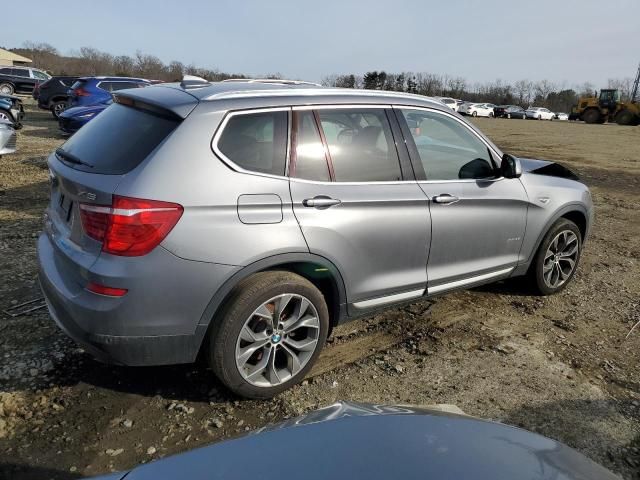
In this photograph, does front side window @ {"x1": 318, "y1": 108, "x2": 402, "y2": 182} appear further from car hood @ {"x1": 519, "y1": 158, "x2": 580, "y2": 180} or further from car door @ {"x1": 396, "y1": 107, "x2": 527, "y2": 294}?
car hood @ {"x1": 519, "y1": 158, "x2": 580, "y2": 180}

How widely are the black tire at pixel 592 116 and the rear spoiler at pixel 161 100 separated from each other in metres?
46.2

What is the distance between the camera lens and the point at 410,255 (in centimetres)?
351

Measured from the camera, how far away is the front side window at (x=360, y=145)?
323 cm

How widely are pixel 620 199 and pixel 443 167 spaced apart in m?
7.37

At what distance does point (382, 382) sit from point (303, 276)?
0.90 metres

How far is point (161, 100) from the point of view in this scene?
9.79ft

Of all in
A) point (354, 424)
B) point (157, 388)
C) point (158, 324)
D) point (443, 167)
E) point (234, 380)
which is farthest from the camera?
point (443, 167)

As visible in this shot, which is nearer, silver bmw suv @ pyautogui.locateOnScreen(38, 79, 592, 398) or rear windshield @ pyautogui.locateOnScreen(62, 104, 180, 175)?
silver bmw suv @ pyautogui.locateOnScreen(38, 79, 592, 398)

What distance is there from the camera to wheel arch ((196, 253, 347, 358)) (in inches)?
109

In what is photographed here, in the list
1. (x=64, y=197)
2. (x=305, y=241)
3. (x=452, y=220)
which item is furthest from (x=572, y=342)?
(x=64, y=197)

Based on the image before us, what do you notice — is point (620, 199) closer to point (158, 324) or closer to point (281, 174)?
point (281, 174)

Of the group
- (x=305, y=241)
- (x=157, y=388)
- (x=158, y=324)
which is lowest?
(x=157, y=388)

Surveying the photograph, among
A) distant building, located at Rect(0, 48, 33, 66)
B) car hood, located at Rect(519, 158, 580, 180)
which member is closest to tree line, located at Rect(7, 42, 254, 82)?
distant building, located at Rect(0, 48, 33, 66)

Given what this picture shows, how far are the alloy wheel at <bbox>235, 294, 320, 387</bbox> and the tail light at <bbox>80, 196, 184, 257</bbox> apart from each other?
0.70 meters
